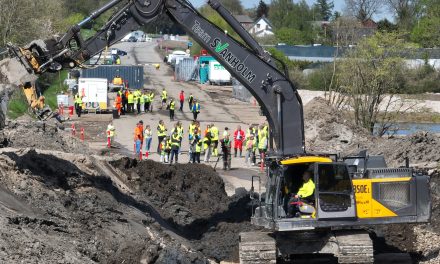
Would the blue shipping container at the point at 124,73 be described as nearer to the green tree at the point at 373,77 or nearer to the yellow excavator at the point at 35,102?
the green tree at the point at 373,77

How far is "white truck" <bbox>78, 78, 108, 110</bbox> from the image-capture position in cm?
5003

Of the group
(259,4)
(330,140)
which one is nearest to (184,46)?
(259,4)

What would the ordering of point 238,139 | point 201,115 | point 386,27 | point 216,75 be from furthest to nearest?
point 386,27
point 216,75
point 201,115
point 238,139

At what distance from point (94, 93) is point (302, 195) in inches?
1337

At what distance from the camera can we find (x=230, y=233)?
21812 mm

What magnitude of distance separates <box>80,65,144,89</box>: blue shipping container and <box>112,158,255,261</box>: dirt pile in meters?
35.6

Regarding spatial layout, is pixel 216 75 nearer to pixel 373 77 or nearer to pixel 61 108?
pixel 61 108

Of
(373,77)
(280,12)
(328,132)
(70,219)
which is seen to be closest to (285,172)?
(70,219)

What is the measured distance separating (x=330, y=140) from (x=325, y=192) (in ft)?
58.5

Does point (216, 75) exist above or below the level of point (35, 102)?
above

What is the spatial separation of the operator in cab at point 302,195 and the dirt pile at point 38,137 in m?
10.4

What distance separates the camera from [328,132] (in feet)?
115

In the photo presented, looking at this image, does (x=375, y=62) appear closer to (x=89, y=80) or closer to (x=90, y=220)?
(x=89, y=80)

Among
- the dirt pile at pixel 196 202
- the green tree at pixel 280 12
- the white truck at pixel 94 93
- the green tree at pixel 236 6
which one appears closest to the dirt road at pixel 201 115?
the white truck at pixel 94 93
